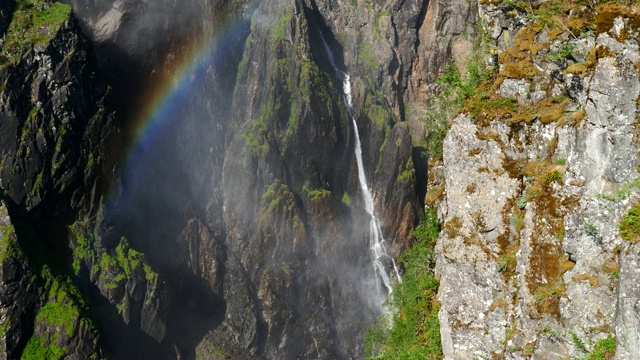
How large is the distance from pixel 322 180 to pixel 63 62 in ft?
117

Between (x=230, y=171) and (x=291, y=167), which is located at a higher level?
(x=230, y=171)

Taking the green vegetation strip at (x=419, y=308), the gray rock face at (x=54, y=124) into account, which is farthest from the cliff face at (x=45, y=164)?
the green vegetation strip at (x=419, y=308)

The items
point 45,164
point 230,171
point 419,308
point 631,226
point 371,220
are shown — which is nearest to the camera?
point 631,226

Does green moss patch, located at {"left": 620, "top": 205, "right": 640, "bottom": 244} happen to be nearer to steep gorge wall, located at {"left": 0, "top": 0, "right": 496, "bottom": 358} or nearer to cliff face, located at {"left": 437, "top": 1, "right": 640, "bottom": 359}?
cliff face, located at {"left": 437, "top": 1, "right": 640, "bottom": 359}

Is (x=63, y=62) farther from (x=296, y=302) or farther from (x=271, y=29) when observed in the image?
(x=296, y=302)

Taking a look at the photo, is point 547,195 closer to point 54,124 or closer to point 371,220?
point 54,124

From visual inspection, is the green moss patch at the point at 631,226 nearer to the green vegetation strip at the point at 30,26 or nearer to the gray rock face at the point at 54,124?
the gray rock face at the point at 54,124

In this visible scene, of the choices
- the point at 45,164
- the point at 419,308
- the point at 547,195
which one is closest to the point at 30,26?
the point at 45,164

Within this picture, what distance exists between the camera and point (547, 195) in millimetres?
23109

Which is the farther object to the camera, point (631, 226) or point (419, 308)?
point (419, 308)

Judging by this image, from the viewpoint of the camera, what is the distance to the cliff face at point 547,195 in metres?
20.9

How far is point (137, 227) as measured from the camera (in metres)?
76.8

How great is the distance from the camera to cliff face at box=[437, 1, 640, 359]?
20891mm

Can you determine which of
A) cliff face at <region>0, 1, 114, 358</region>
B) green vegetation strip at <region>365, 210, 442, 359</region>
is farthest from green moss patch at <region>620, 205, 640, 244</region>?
cliff face at <region>0, 1, 114, 358</region>
